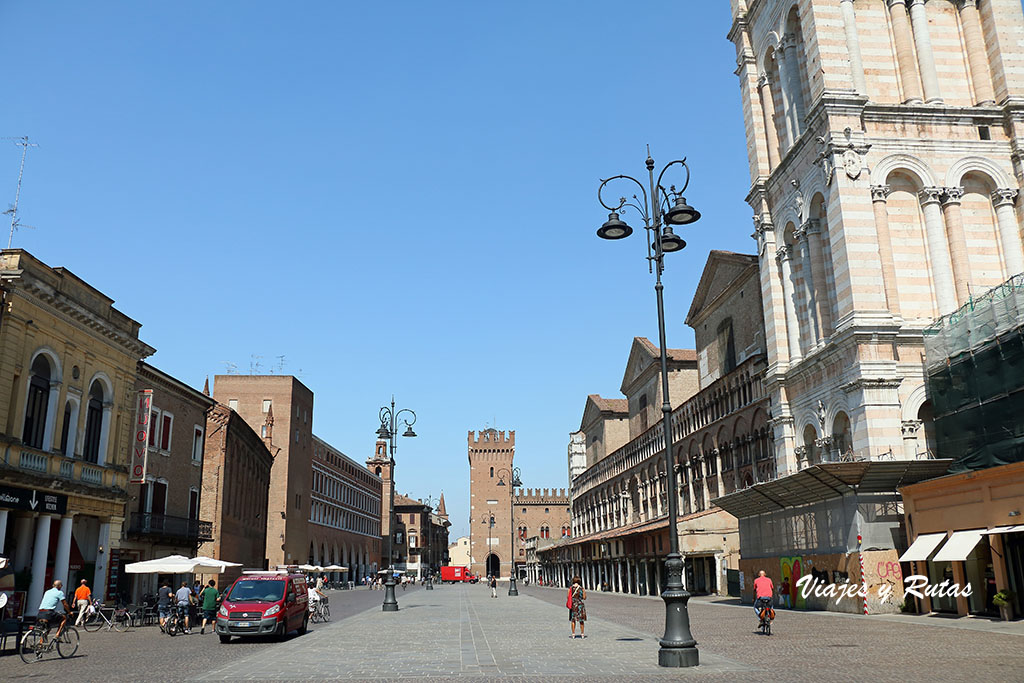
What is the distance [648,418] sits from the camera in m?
69.0

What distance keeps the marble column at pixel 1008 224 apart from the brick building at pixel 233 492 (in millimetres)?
38970

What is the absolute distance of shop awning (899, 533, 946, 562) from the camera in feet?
80.7

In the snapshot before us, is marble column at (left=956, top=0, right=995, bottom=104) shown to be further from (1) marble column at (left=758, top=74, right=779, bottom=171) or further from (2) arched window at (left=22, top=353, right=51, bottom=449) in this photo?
(2) arched window at (left=22, top=353, right=51, bottom=449)

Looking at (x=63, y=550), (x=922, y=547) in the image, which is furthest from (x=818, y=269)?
(x=63, y=550)

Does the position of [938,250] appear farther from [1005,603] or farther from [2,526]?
[2,526]

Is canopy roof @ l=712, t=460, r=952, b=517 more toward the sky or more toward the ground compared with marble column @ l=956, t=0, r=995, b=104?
more toward the ground

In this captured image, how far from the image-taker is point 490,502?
134 metres

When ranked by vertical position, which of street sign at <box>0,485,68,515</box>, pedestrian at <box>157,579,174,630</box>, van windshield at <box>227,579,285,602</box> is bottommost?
pedestrian at <box>157,579,174,630</box>

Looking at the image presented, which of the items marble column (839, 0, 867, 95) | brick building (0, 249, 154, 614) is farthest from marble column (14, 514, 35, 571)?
marble column (839, 0, 867, 95)

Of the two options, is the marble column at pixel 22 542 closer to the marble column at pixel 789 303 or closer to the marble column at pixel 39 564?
the marble column at pixel 39 564

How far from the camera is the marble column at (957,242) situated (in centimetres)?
3206

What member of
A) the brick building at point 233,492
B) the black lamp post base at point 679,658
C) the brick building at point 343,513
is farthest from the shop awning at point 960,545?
the brick building at point 343,513

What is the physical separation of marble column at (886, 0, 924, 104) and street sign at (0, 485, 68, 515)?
117ft

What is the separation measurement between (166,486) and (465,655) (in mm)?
25434
